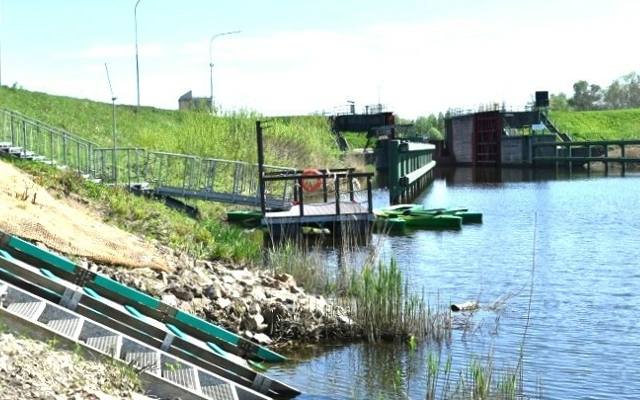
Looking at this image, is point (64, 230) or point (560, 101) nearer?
point (64, 230)

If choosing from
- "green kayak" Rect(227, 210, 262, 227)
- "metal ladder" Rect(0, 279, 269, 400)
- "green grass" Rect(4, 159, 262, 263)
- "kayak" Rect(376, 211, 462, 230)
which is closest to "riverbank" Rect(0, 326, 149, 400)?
"metal ladder" Rect(0, 279, 269, 400)

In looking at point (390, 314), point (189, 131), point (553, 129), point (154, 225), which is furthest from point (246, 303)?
point (553, 129)

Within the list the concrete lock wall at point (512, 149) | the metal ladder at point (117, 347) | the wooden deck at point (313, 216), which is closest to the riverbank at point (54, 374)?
the metal ladder at point (117, 347)

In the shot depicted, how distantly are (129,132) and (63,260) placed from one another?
1738 inches

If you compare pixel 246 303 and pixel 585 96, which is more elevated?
pixel 585 96

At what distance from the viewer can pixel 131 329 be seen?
11.0m

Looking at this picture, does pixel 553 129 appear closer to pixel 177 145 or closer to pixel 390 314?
pixel 177 145

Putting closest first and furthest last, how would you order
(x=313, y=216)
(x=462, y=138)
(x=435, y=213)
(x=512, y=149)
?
(x=313, y=216)
(x=435, y=213)
(x=512, y=149)
(x=462, y=138)

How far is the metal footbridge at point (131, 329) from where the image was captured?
9586 millimetres

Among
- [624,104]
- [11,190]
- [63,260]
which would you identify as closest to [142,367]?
[63,260]

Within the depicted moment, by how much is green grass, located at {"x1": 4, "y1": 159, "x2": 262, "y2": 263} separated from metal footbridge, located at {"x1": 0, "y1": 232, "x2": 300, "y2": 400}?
5573mm

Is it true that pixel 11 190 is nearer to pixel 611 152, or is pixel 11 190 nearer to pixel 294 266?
pixel 294 266

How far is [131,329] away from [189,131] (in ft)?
118

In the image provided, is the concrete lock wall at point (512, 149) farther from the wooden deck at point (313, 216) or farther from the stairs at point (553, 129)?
the wooden deck at point (313, 216)
